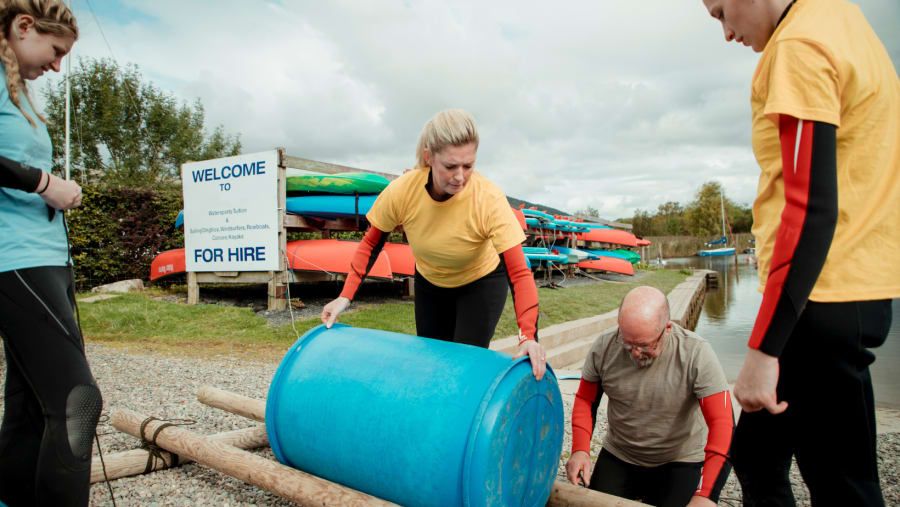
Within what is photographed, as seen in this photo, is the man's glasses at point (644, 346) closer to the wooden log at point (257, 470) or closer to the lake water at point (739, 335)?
the wooden log at point (257, 470)

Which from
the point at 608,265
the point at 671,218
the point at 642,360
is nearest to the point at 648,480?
the point at 642,360

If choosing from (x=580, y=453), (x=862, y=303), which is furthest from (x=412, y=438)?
(x=862, y=303)

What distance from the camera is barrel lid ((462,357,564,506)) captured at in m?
1.67

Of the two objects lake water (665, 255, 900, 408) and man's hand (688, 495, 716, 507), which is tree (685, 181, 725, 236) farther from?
man's hand (688, 495, 716, 507)

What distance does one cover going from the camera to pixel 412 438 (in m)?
1.78

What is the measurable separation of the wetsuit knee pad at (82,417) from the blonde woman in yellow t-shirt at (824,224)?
6.33 ft

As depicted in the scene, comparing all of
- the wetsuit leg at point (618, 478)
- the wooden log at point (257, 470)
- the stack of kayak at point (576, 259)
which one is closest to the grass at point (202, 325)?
the wooden log at point (257, 470)

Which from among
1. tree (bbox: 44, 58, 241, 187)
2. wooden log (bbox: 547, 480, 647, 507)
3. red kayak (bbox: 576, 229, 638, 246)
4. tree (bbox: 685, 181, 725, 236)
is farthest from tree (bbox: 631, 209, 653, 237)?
wooden log (bbox: 547, 480, 647, 507)

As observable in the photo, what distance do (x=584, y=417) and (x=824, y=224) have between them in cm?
158

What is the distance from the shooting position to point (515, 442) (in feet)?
5.99

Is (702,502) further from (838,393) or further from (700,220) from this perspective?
(700,220)

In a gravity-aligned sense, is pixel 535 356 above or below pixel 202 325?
above

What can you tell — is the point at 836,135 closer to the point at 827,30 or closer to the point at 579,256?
the point at 827,30

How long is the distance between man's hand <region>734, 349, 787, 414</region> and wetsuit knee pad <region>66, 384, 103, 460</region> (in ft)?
6.09
